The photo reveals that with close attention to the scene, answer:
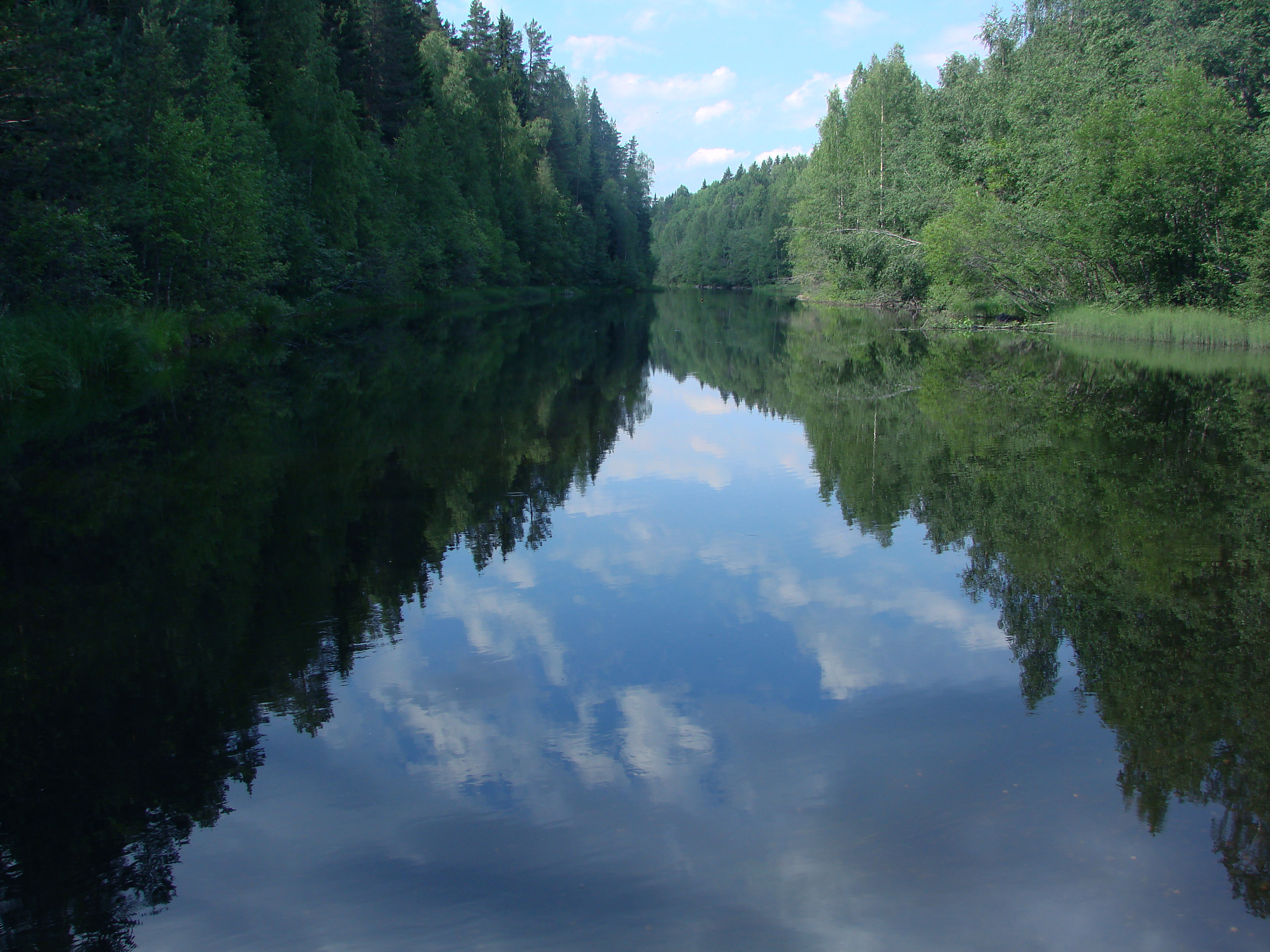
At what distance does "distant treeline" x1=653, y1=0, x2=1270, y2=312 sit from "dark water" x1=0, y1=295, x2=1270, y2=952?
1761cm

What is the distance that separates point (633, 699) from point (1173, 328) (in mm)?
26800

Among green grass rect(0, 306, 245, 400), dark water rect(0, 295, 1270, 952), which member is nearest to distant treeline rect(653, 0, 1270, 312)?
dark water rect(0, 295, 1270, 952)

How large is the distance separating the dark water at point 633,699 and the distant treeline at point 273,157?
8367 mm

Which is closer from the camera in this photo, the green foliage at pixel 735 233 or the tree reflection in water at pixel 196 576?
the tree reflection in water at pixel 196 576

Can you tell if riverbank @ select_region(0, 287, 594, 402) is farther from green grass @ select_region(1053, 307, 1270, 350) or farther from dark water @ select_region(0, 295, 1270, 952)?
green grass @ select_region(1053, 307, 1270, 350)

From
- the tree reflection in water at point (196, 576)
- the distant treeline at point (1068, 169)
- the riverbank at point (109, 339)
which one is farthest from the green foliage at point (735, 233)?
the tree reflection in water at point (196, 576)

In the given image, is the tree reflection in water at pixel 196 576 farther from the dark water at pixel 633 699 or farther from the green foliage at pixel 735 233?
the green foliage at pixel 735 233

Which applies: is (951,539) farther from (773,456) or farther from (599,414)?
(599,414)

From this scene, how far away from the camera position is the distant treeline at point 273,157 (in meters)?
16.8

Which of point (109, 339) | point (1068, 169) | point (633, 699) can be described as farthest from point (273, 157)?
point (633, 699)

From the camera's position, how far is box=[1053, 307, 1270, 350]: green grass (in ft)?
82.0

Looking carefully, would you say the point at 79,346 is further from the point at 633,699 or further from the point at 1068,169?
the point at 1068,169

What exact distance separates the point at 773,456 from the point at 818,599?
579 cm

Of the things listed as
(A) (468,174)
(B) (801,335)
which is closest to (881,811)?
(B) (801,335)
